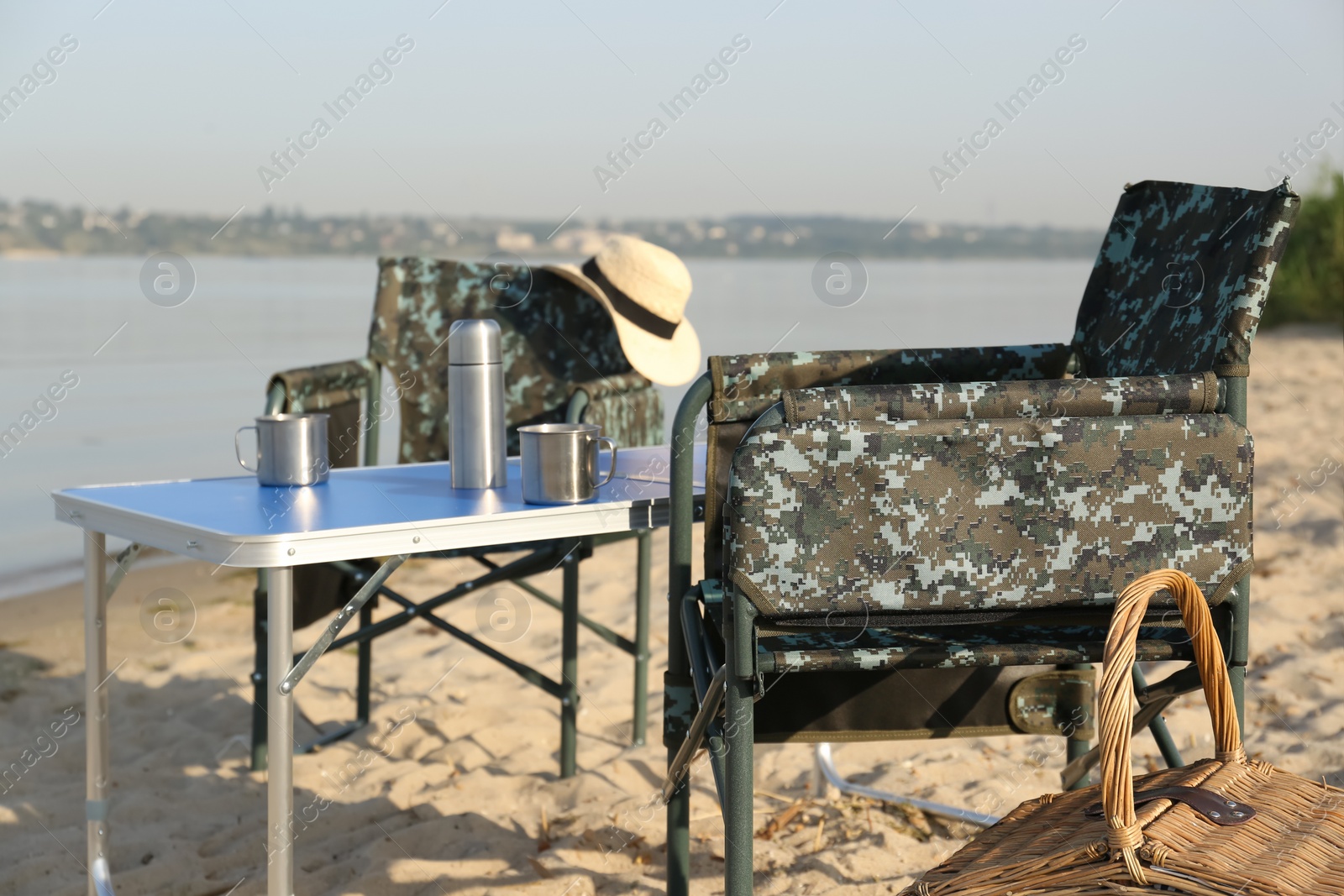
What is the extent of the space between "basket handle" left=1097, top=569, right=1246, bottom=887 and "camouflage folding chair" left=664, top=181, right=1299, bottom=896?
3.6 inches

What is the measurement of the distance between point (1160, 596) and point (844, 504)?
0.47m

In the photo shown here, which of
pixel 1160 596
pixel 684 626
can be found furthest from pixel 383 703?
pixel 1160 596

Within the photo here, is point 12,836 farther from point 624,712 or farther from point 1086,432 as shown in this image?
point 1086,432

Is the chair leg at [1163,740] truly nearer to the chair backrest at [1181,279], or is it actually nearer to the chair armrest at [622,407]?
the chair backrest at [1181,279]

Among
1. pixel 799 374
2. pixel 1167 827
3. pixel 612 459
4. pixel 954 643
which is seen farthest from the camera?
pixel 612 459

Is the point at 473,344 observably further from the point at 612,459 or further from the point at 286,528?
the point at 286,528

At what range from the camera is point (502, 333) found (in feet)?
10.5

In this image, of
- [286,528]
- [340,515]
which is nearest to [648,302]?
[340,515]

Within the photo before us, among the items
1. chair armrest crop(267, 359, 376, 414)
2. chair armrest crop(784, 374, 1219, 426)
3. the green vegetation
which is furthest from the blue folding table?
the green vegetation

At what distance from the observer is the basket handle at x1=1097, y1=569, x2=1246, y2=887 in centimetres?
127

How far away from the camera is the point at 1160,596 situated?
161cm

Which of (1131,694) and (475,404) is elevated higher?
(475,404)

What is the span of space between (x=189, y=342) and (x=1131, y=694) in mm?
11591

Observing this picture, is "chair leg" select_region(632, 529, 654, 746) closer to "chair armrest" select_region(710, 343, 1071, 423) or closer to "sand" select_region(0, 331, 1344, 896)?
"sand" select_region(0, 331, 1344, 896)
